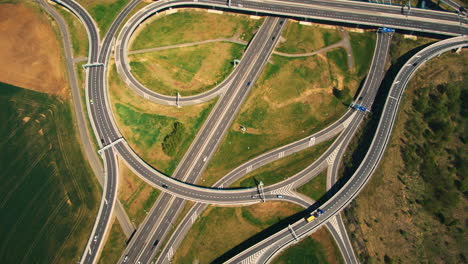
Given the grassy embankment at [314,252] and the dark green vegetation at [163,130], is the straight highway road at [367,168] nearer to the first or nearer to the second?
the grassy embankment at [314,252]

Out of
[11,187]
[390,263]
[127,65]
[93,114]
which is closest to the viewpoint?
[390,263]

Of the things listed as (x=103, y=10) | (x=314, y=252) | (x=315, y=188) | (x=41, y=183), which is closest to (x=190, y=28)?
(x=103, y=10)

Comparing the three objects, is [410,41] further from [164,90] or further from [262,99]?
[164,90]

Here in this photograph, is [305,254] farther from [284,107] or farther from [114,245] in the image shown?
[114,245]

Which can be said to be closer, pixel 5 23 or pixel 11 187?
pixel 11 187

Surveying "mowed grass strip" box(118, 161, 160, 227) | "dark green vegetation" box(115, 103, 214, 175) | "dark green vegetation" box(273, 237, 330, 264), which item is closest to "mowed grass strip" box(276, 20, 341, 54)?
"dark green vegetation" box(115, 103, 214, 175)

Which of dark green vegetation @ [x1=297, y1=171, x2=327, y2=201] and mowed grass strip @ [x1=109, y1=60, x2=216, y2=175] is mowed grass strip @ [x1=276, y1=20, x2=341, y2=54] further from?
dark green vegetation @ [x1=297, y1=171, x2=327, y2=201]

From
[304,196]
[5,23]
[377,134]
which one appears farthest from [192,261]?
[5,23]
